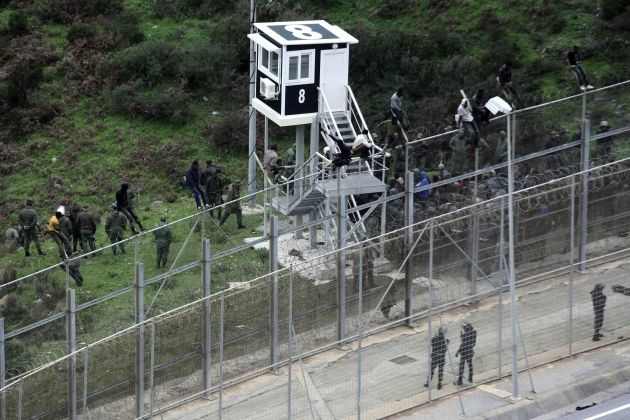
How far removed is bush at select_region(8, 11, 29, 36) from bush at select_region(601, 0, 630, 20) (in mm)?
18185

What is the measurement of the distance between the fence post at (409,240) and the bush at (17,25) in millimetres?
25290

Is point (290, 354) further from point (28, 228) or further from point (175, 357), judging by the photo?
point (28, 228)

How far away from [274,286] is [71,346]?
3.71 meters

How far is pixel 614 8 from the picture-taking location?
50406 millimetres

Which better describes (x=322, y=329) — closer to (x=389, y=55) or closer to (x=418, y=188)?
(x=418, y=188)

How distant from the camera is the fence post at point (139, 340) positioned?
2906 centimetres

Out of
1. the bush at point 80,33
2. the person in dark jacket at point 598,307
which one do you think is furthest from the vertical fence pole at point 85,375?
the bush at point 80,33

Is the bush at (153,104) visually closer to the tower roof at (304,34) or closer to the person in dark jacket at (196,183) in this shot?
the person in dark jacket at (196,183)

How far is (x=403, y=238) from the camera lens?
3106 cm

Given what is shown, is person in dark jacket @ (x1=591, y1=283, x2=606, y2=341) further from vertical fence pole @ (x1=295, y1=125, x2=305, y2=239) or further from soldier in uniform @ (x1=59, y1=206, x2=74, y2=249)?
soldier in uniform @ (x1=59, y1=206, x2=74, y2=249)

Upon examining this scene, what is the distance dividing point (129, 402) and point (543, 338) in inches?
295

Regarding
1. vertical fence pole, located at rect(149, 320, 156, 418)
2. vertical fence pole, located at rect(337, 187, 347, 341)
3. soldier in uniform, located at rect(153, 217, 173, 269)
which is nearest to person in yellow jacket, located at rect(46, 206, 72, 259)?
soldier in uniform, located at rect(153, 217, 173, 269)

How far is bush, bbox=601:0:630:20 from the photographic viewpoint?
50375 millimetres

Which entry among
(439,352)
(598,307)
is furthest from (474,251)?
(439,352)
